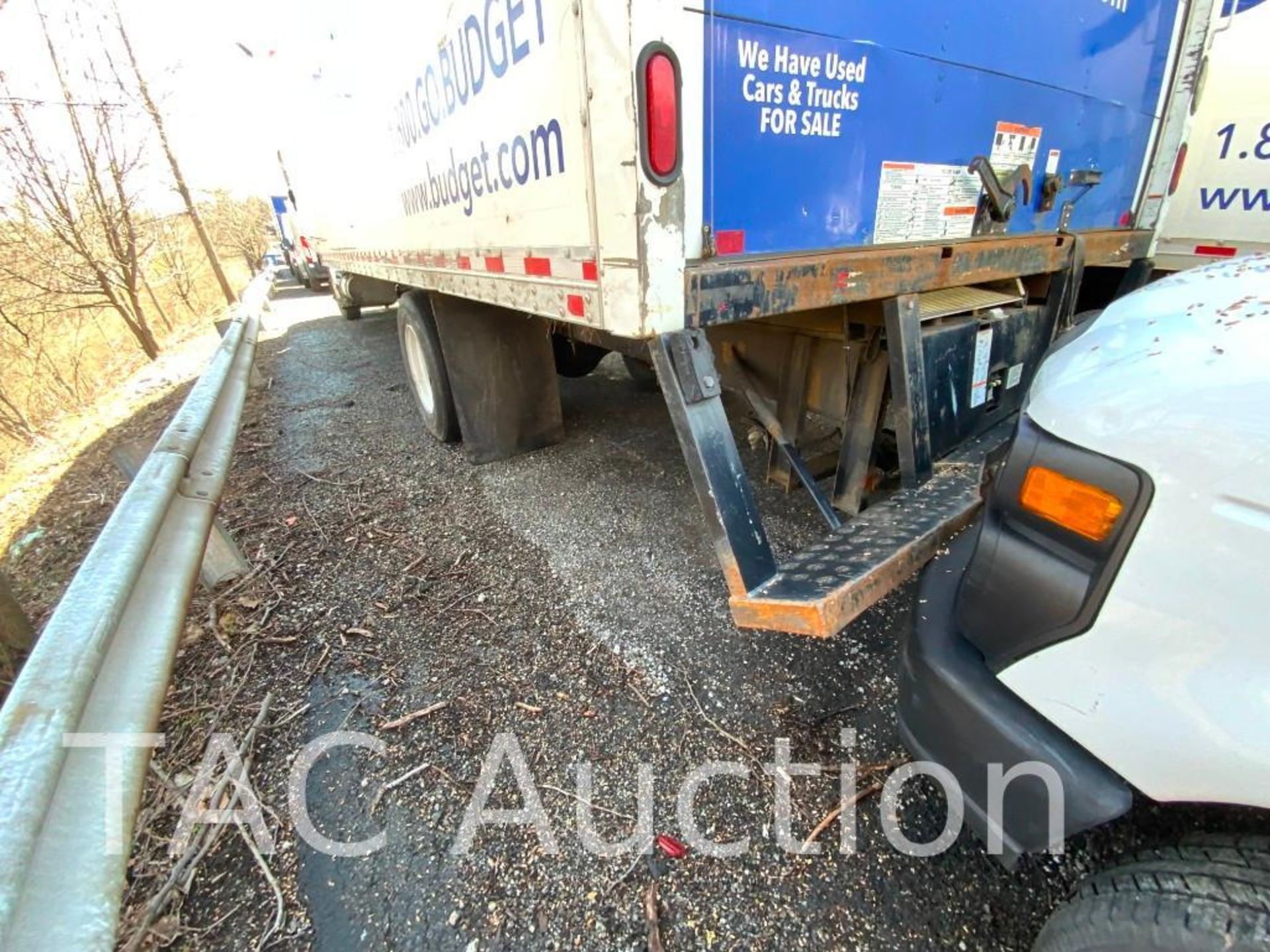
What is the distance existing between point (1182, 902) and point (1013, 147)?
2592 millimetres

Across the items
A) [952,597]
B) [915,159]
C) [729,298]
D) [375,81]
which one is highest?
[375,81]

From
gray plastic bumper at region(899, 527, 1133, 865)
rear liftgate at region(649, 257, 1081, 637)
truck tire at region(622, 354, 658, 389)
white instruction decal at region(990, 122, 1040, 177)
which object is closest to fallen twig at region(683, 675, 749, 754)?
rear liftgate at region(649, 257, 1081, 637)

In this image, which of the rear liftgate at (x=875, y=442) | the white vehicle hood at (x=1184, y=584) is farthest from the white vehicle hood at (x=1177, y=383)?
the rear liftgate at (x=875, y=442)

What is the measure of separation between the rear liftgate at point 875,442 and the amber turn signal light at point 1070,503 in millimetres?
534

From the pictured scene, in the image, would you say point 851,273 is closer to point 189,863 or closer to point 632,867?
point 632,867

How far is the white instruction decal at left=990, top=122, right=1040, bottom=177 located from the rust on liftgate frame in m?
0.29

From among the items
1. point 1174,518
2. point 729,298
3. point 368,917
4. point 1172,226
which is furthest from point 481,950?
point 1172,226

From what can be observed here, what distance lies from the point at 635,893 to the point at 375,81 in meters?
4.17

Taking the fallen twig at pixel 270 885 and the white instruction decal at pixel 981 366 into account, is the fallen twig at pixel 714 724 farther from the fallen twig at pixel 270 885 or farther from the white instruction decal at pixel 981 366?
the white instruction decal at pixel 981 366

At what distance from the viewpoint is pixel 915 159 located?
1963 mm

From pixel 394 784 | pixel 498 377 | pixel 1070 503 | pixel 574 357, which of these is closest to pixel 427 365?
pixel 498 377

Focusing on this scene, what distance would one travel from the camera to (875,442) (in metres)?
2.62

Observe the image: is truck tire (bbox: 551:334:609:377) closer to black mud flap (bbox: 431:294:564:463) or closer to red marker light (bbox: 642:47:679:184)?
black mud flap (bbox: 431:294:564:463)

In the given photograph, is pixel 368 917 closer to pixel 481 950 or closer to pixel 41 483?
pixel 481 950
